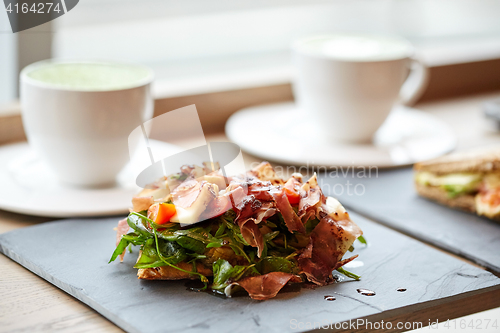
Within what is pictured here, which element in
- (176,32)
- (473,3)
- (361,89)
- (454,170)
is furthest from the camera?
(473,3)

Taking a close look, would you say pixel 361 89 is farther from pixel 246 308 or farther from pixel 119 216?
pixel 246 308

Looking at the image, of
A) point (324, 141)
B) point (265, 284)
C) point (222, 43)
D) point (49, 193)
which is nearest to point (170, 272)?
point (265, 284)

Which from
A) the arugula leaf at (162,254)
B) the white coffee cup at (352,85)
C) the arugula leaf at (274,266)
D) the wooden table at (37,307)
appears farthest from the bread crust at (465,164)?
the arugula leaf at (162,254)

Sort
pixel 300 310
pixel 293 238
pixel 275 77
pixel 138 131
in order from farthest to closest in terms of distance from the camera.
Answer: pixel 275 77, pixel 138 131, pixel 293 238, pixel 300 310

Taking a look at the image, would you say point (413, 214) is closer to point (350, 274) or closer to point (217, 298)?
point (350, 274)

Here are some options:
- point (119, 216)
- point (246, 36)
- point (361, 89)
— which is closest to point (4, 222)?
point (119, 216)

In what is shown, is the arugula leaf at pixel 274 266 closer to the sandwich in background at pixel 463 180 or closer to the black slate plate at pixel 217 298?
the black slate plate at pixel 217 298

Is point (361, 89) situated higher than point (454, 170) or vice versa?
point (361, 89)
